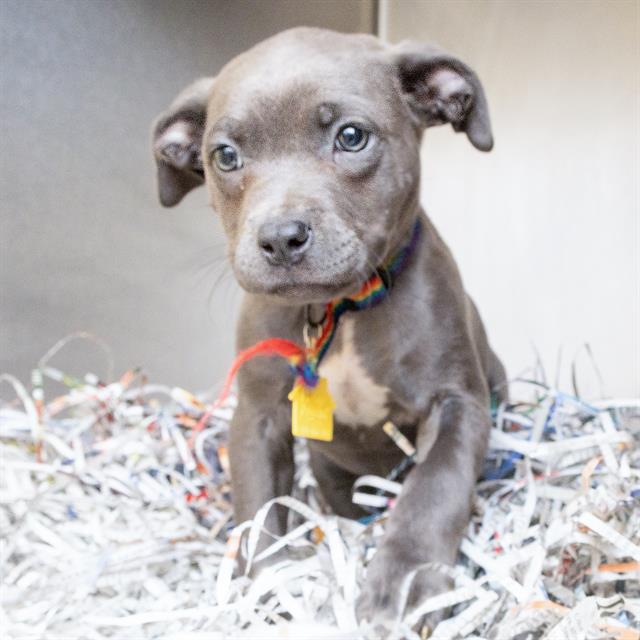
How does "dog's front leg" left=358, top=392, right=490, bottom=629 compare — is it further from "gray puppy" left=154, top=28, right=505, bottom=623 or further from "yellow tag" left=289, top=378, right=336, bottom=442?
"yellow tag" left=289, top=378, right=336, bottom=442

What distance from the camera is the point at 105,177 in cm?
257

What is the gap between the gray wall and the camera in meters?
2.35

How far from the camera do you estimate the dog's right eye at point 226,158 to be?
170cm

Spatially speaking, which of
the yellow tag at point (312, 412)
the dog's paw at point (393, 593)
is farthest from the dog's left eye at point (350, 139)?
the dog's paw at point (393, 593)

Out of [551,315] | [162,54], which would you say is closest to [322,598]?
[551,315]

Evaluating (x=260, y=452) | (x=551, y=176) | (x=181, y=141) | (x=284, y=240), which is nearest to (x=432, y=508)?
(x=260, y=452)

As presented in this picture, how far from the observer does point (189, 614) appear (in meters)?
1.46

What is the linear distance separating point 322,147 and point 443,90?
36cm

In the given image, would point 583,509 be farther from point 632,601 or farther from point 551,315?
point 551,315

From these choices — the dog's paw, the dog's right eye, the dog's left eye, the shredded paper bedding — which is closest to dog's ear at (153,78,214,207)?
the dog's right eye

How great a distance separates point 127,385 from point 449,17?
140cm

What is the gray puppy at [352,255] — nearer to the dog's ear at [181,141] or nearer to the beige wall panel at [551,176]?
the dog's ear at [181,141]

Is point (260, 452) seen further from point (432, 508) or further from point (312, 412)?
point (432, 508)

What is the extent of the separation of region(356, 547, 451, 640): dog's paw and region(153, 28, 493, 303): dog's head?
476 mm
